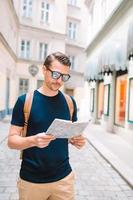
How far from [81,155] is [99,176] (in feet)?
8.12

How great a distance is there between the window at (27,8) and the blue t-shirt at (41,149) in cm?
2909

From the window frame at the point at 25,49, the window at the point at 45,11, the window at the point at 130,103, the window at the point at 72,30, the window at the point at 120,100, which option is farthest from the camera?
the window at the point at 72,30

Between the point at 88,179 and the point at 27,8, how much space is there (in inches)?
1038

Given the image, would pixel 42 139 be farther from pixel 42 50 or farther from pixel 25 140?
pixel 42 50

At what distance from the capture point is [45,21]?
31484 mm

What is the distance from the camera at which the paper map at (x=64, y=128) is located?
232 centimetres

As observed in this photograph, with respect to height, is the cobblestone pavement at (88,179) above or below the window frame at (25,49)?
below

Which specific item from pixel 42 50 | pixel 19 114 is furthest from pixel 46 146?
pixel 42 50

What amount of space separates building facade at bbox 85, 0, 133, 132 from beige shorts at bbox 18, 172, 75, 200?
7.83 meters

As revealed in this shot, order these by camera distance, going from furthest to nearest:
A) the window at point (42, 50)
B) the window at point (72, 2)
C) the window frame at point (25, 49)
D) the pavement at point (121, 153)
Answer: the window at point (72, 2) < the window at point (42, 50) < the window frame at point (25, 49) < the pavement at point (121, 153)

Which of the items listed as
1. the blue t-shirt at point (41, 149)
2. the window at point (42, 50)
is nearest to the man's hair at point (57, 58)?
the blue t-shirt at point (41, 149)

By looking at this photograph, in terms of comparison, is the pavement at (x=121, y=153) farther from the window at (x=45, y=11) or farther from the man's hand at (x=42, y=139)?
the window at (x=45, y=11)

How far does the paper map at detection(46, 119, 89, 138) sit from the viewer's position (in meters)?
2.32

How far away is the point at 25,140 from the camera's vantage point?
95.7 inches
